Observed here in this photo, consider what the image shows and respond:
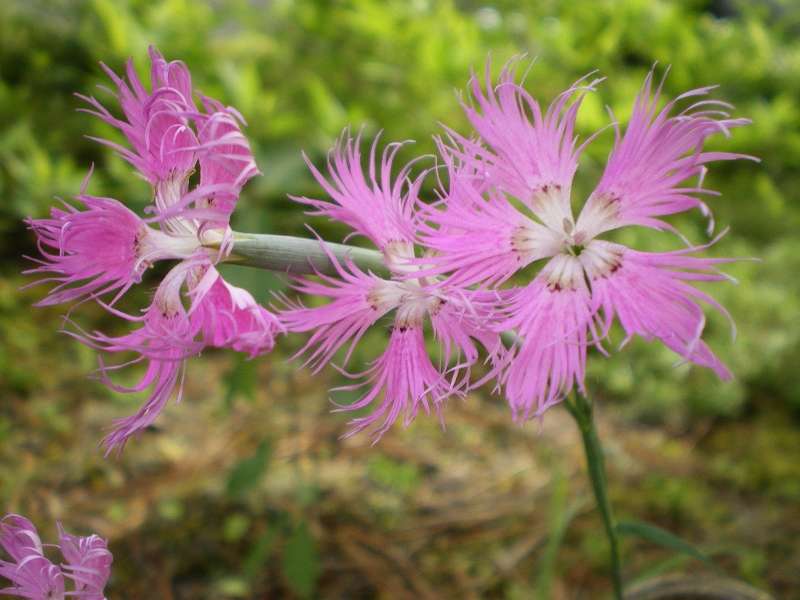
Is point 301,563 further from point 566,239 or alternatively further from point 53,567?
point 566,239

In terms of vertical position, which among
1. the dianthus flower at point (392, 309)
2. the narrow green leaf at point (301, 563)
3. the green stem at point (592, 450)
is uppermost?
the dianthus flower at point (392, 309)

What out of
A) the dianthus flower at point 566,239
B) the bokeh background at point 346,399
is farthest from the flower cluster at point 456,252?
the bokeh background at point 346,399

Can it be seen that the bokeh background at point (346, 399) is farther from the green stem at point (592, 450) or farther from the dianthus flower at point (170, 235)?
the dianthus flower at point (170, 235)

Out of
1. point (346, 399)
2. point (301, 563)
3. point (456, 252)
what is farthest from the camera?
point (346, 399)

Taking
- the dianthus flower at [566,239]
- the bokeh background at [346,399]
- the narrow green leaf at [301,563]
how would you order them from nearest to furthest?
the dianthus flower at [566,239] < the narrow green leaf at [301,563] < the bokeh background at [346,399]

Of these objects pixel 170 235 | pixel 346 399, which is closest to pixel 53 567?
pixel 170 235

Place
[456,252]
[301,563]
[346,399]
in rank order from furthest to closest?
[346,399]
[301,563]
[456,252]

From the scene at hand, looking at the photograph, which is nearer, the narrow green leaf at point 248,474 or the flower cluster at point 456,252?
the flower cluster at point 456,252

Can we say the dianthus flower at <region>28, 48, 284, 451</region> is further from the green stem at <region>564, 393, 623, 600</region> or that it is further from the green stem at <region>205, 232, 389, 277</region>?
the green stem at <region>564, 393, 623, 600</region>
